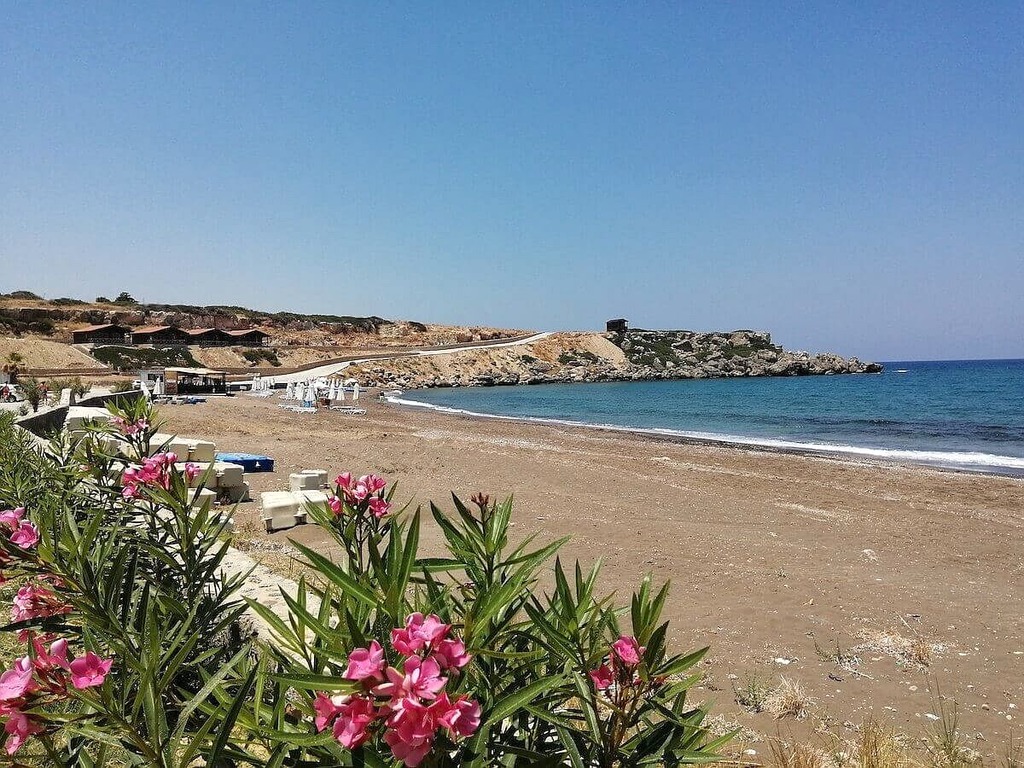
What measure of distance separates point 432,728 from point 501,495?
1045cm

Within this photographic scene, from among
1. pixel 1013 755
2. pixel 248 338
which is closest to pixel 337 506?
pixel 1013 755

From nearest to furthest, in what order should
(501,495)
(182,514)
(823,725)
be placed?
(182,514)
(823,725)
(501,495)

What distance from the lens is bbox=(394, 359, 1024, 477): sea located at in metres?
18.9

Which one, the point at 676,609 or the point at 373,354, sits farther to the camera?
the point at 373,354

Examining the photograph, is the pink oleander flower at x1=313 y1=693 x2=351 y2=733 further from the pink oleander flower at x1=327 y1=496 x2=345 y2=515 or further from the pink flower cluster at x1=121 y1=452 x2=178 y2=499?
the pink flower cluster at x1=121 y1=452 x2=178 y2=499

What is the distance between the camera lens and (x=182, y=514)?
207 centimetres

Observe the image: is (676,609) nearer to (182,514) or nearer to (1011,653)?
(1011,653)

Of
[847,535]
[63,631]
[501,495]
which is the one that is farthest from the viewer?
[501,495]

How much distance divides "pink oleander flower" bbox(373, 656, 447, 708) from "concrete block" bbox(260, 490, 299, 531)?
7.46 metres

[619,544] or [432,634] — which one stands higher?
[432,634]

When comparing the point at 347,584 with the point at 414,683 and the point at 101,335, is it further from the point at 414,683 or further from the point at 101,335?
the point at 101,335

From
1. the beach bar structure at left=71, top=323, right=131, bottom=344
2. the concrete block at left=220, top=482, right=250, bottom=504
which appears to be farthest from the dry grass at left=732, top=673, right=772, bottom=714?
the beach bar structure at left=71, top=323, right=131, bottom=344

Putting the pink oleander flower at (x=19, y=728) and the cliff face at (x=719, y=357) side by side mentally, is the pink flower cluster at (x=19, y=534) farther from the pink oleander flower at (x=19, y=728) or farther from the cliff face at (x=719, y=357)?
the cliff face at (x=719, y=357)

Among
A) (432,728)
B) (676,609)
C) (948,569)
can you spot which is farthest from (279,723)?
(948,569)
